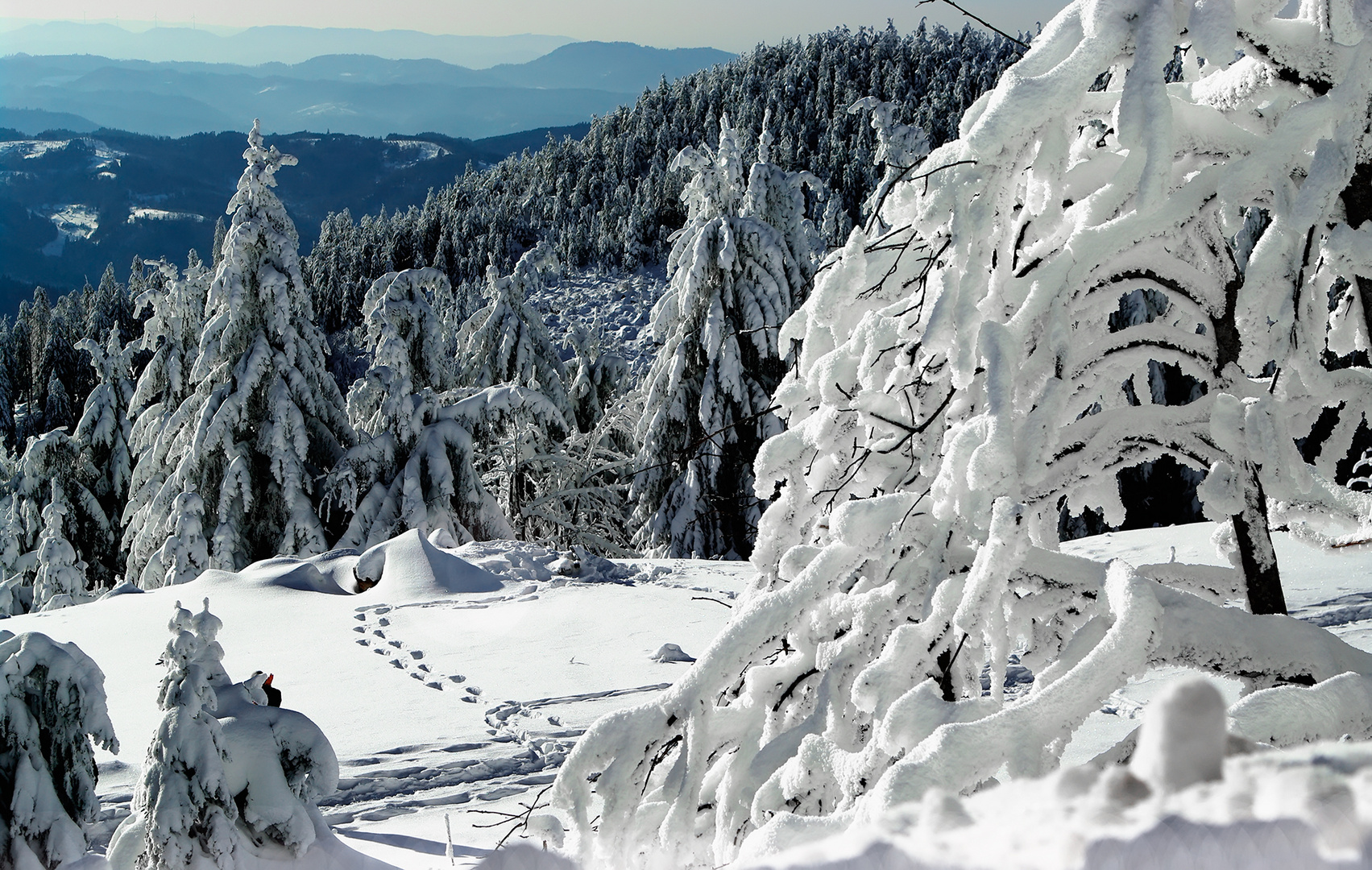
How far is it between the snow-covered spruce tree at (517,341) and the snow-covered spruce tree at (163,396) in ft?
19.7

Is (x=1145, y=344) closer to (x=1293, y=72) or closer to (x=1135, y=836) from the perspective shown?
(x=1293, y=72)

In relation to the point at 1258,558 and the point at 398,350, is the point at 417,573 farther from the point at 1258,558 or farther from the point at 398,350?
the point at 1258,558

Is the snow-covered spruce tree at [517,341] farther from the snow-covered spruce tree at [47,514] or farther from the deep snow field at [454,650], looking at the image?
the deep snow field at [454,650]

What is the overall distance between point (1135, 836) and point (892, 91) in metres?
102

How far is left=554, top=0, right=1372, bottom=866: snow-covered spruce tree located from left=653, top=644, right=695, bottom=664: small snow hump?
5483 mm

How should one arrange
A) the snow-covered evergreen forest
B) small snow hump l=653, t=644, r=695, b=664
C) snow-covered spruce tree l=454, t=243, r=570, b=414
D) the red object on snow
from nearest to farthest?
the snow-covered evergreen forest
the red object on snow
small snow hump l=653, t=644, r=695, b=664
snow-covered spruce tree l=454, t=243, r=570, b=414

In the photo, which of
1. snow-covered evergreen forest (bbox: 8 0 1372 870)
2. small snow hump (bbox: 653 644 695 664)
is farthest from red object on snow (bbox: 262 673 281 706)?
small snow hump (bbox: 653 644 695 664)

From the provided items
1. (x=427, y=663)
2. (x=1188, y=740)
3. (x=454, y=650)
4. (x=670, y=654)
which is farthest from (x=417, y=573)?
(x=1188, y=740)

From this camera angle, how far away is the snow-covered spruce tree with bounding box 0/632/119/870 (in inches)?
237

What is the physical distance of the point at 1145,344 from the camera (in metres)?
2.70

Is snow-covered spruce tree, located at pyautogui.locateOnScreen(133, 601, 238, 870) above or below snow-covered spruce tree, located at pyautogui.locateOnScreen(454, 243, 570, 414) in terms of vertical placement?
below

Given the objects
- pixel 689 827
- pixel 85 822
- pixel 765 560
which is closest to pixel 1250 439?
pixel 765 560

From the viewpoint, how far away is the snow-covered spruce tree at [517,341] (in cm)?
2222

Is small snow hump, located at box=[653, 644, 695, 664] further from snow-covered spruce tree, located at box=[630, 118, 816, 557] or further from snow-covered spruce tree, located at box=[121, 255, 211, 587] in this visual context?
snow-covered spruce tree, located at box=[121, 255, 211, 587]
